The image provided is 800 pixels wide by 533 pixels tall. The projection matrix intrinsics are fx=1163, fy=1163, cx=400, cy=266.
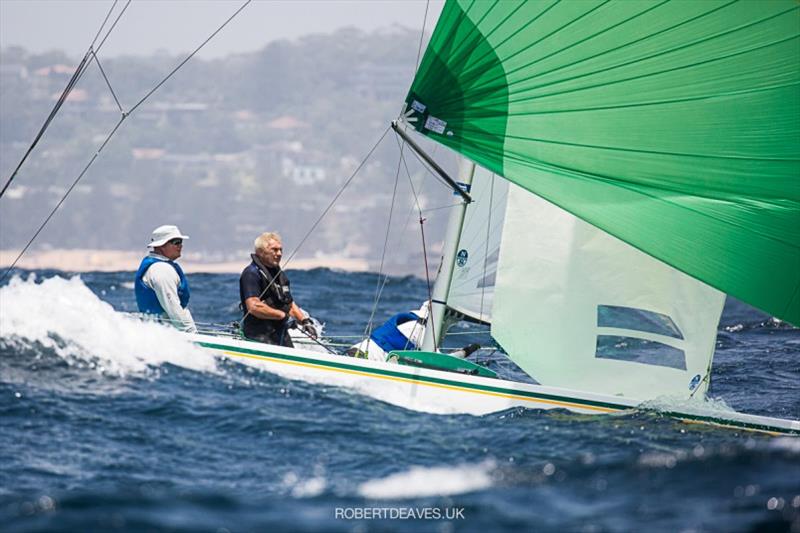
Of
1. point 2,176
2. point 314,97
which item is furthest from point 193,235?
point 314,97

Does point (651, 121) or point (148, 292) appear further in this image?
point (148, 292)

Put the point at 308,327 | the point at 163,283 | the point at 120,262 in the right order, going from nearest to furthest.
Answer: the point at 163,283 < the point at 308,327 < the point at 120,262

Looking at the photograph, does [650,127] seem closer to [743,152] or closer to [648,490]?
[743,152]

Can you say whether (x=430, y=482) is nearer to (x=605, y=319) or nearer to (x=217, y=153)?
(x=605, y=319)

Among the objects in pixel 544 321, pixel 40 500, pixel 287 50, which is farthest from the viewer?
pixel 287 50

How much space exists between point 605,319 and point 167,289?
2177mm

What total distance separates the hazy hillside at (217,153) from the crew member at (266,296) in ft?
160

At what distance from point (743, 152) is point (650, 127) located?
0.44 metres

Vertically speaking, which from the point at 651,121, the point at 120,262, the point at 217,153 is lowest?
the point at 120,262

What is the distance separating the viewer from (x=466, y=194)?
5891mm

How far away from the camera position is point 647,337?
5.68 metres

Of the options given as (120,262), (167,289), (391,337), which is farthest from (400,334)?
(120,262)

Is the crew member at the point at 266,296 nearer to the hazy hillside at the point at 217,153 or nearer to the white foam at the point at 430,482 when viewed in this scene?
the white foam at the point at 430,482

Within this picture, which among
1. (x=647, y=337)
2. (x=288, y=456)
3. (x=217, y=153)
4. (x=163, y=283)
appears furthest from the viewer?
(x=217, y=153)
